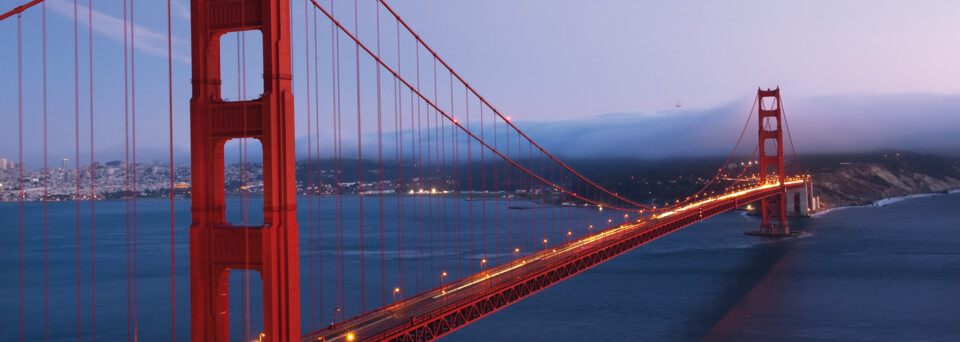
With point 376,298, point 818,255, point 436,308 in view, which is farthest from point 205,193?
point 818,255

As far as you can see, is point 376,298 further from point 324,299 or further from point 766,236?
point 766,236

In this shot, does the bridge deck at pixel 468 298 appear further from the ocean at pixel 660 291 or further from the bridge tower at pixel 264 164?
the bridge tower at pixel 264 164

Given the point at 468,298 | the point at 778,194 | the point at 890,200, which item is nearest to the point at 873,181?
the point at 890,200

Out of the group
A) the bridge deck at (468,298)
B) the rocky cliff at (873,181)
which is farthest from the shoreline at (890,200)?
the bridge deck at (468,298)

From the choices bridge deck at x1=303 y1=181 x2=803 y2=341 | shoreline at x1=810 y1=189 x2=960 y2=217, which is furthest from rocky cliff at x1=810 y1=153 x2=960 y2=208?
bridge deck at x1=303 y1=181 x2=803 y2=341

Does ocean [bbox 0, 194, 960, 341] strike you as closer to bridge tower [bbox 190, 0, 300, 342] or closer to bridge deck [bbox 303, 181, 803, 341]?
bridge deck [bbox 303, 181, 803, 341]
